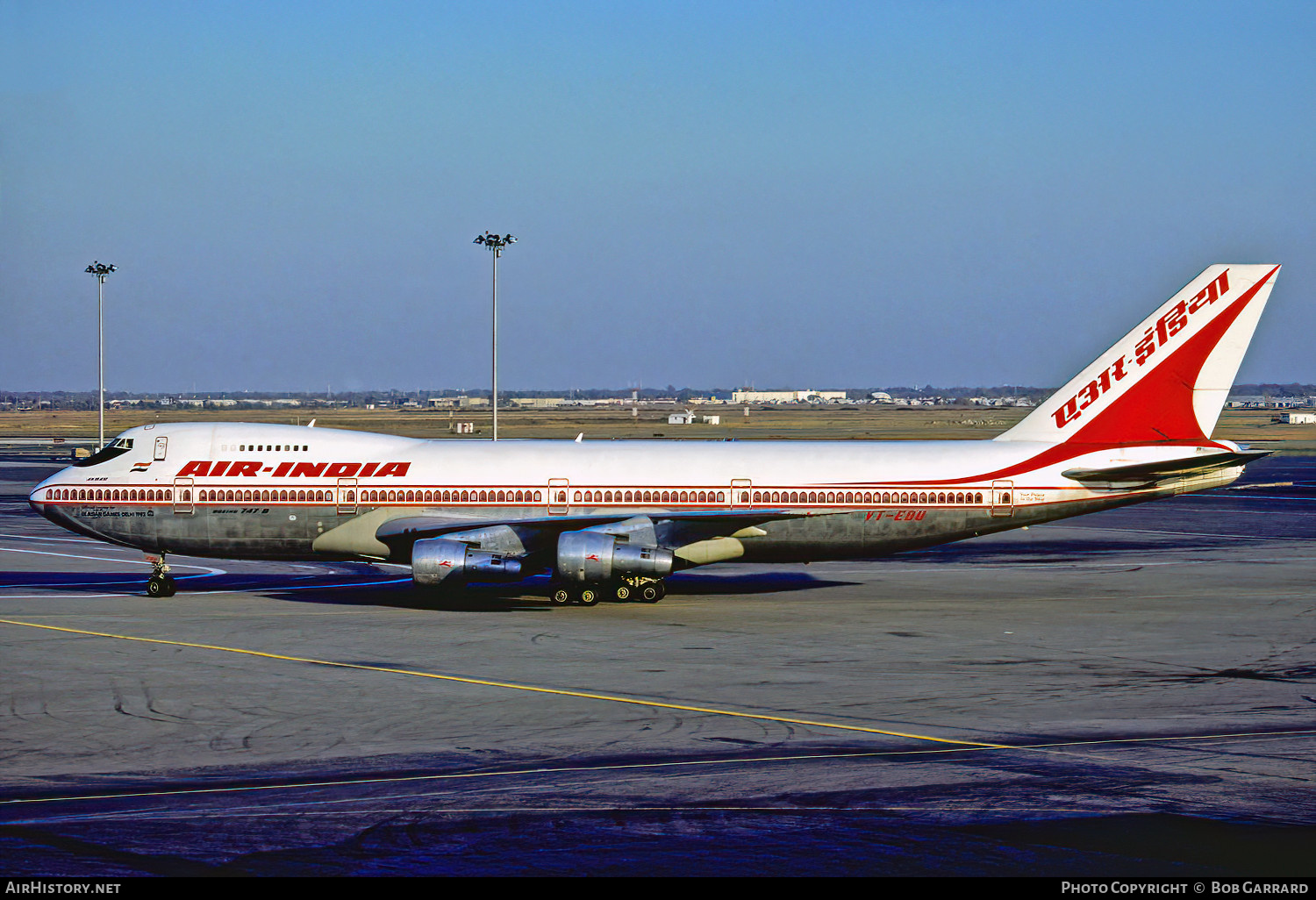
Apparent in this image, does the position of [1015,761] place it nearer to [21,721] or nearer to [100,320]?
[21,721]

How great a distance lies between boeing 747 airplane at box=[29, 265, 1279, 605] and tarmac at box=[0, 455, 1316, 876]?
176 cm

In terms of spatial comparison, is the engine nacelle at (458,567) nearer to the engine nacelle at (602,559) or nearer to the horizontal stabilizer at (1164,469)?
the engine nacelle at (602,559)

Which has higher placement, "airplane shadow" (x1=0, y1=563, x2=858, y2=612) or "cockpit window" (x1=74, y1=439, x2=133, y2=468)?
Answer: "cockpit window" (x1=74, y1=439, x2=133, y2=468)

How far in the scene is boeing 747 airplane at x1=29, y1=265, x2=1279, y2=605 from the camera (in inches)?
1398

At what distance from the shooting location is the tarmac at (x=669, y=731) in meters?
14.0

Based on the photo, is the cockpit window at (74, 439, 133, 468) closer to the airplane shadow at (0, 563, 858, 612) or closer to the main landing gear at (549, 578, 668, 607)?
the airplane shadow at (0, 563, 858, 612)

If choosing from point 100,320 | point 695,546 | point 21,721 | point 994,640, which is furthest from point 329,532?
point 100,320

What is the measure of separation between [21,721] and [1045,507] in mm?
26217

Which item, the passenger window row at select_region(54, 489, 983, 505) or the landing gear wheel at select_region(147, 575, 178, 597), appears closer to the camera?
the passenger window row at select_region(54, 489, 983, 505)

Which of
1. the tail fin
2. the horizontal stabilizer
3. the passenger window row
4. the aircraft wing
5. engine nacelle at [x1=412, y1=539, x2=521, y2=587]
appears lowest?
engine nacelle at [x1=412, y1=539, x2=521, y2=587]

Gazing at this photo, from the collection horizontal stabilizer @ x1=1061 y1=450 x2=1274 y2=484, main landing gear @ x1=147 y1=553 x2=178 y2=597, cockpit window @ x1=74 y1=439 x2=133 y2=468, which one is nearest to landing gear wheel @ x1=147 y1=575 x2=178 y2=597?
main landing gear @ x1=147 y1=553 x2=178 y2=597

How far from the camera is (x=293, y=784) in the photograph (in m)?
16.9

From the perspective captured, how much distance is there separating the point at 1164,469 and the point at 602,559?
15638 millimetres

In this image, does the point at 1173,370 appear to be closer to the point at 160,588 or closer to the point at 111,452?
the point at 160,588
